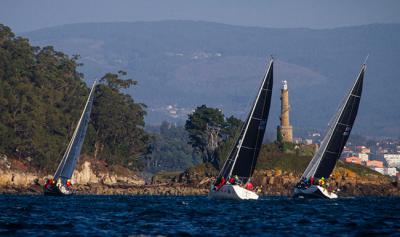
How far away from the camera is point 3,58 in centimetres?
12312

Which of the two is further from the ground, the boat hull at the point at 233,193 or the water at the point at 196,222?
the boat hull at the point at 233,193

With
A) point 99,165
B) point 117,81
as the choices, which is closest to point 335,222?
point 99,165

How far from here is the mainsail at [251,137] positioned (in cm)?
7219

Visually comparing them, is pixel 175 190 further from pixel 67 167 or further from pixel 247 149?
pixel 247 149

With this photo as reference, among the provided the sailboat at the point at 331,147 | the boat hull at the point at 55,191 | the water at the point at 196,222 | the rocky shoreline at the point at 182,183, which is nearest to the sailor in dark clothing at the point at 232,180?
the sailboat at the point at 331,147

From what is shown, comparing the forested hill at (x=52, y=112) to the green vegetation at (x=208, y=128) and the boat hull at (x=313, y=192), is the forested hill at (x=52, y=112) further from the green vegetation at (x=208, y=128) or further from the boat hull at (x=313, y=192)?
the boat hull at (x=313, y=192)

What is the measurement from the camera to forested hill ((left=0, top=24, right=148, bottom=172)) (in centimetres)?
11169

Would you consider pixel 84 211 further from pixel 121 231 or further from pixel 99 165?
pixel 99 165

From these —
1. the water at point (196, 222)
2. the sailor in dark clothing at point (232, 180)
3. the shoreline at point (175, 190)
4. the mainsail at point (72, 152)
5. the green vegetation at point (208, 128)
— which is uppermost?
the green vegetation at point (208, 128)

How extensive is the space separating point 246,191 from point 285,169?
155ft

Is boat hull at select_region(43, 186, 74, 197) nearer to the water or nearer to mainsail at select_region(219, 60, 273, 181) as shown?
mainsail at select_region(219, 60, 273, 181)

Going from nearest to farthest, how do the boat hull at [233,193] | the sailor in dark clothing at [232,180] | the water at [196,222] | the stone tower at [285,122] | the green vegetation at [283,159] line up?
1. the water at [196,222]
2. the boat hull at [233,193]
3. the sailor in dark clothing at [232,180]
4. the green vegetation at [283,159]
5. the stone tower at [285,122]

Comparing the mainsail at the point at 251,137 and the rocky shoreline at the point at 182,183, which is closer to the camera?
the mainsail at the point at 251,137

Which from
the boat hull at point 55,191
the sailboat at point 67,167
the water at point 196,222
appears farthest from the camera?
the sailboat at point 67,167
